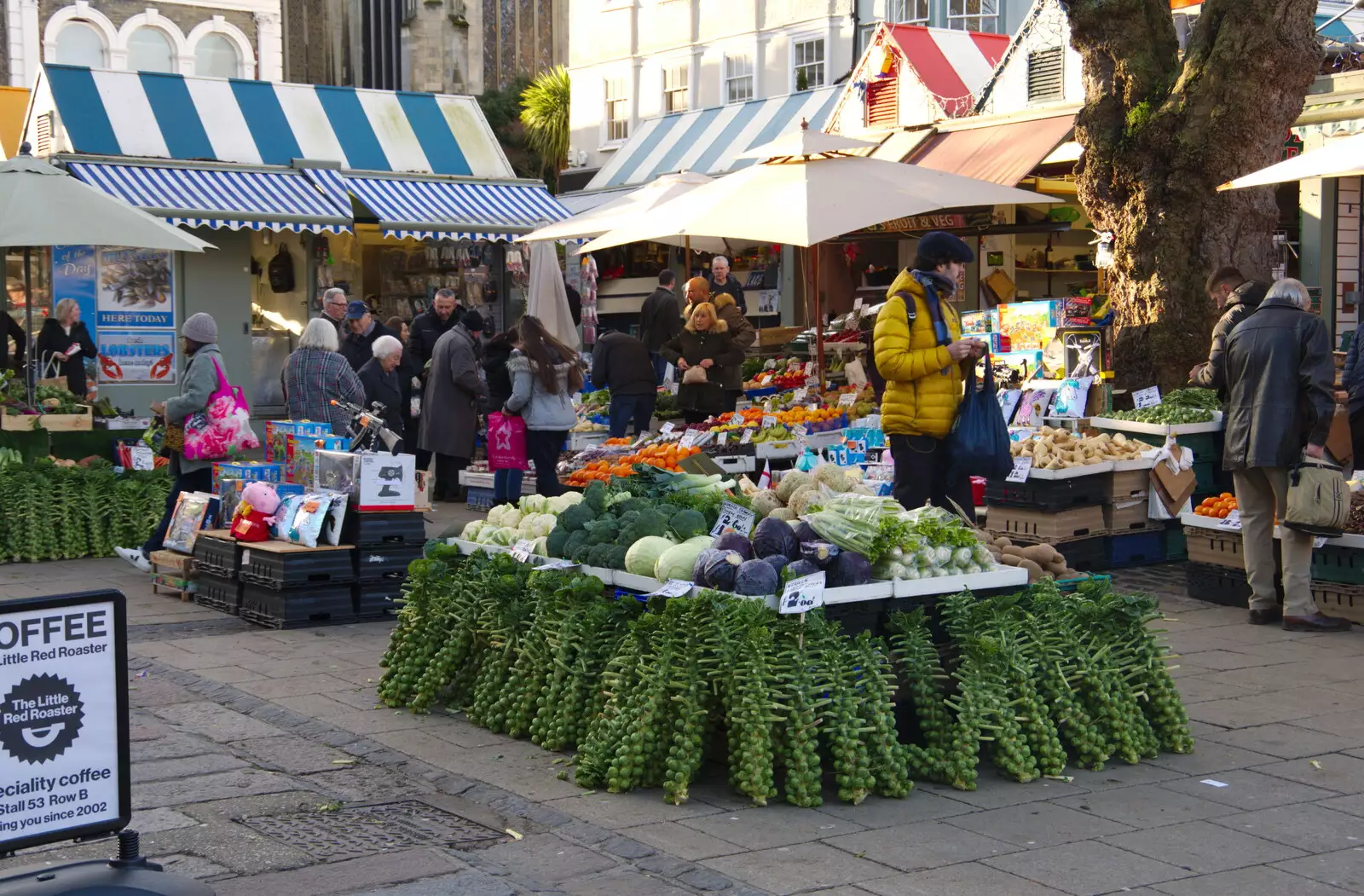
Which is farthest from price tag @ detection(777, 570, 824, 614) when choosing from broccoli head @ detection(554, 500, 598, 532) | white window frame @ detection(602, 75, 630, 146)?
white window frame @ detection(602, 75, 630, 146)

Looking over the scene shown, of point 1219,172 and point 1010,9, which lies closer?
point 1219,172

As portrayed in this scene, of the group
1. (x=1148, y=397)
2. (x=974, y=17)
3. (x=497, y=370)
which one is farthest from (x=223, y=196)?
(x=974, y=17)

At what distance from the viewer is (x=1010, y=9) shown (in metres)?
26.5

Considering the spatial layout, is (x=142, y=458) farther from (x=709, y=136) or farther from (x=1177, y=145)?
(x=709, y=136)

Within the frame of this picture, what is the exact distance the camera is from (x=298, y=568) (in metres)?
9.16

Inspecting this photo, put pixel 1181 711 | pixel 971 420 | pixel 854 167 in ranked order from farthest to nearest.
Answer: pixel 854 167, pixel 971 420, pixel 1181 711

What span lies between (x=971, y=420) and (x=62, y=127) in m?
15.3

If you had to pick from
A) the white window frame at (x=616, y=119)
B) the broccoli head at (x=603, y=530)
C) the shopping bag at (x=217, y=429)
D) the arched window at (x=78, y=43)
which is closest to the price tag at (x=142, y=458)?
the shopping bag at (x=217, y=429)

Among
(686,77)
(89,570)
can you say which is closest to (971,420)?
(89,570)

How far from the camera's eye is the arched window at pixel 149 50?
1606 inches

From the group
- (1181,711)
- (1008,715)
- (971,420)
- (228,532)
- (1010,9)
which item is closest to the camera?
(1008,715)

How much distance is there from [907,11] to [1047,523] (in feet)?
61.6

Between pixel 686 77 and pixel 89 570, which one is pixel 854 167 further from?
pixel 686 77

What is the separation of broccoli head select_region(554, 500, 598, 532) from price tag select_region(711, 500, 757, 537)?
64 centimetres
